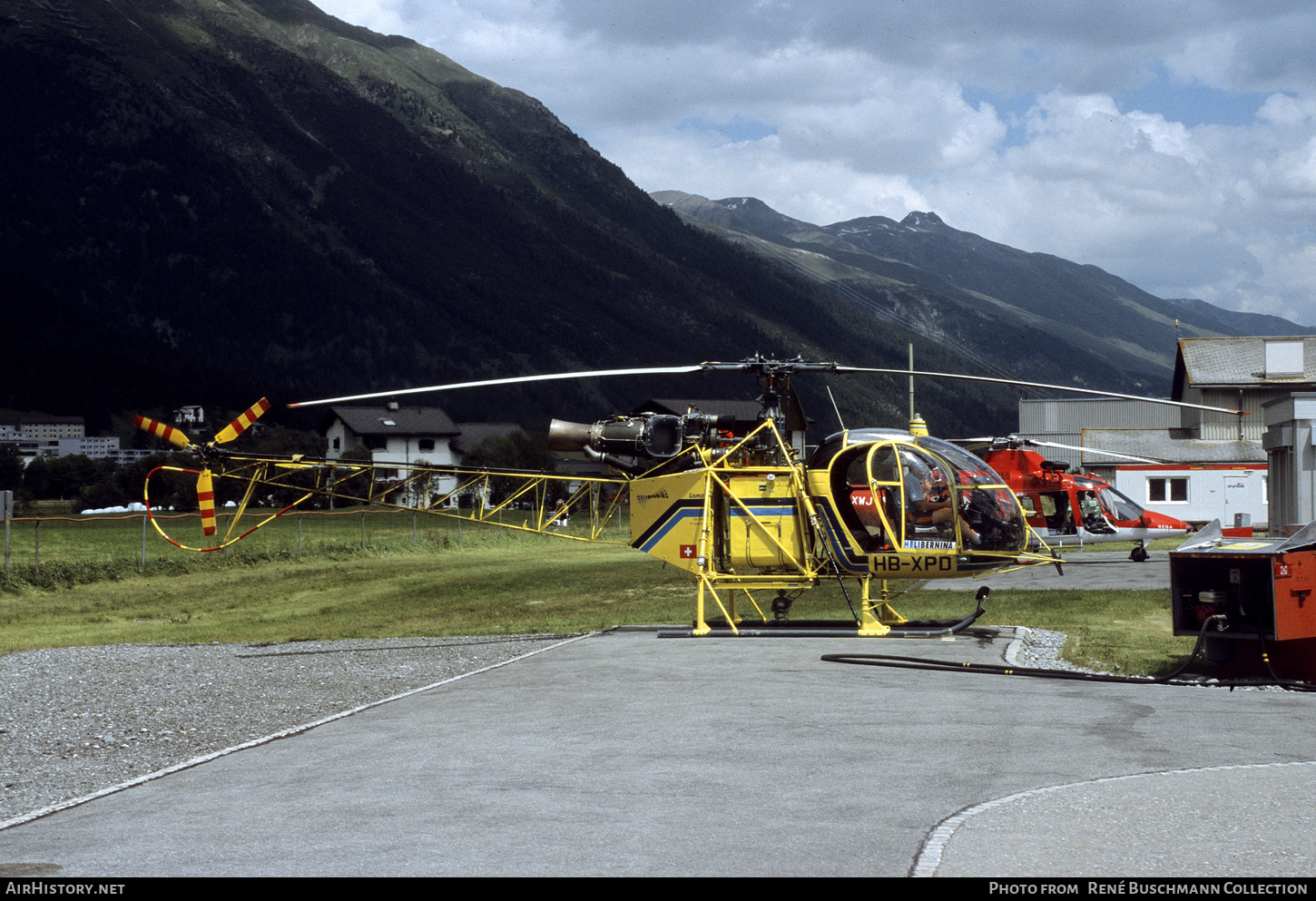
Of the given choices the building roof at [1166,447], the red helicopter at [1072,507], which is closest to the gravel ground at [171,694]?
the red helicopter at [1072,507]

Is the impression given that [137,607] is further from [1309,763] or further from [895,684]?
[1309,763]

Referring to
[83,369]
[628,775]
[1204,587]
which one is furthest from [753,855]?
[83,369]

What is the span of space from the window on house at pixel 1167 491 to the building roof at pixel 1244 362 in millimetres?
13363

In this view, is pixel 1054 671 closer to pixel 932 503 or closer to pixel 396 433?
pixel 932 503

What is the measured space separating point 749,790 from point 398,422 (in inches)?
4216

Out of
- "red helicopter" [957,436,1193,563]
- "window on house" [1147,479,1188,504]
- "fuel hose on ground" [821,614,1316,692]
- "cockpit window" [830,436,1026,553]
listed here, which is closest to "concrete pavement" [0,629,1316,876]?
"fuel hose on ground" [821,614,1316,692]

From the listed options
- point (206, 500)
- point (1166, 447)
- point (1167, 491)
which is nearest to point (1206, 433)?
point (1166, 447)

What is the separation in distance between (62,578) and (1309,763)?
30.2m

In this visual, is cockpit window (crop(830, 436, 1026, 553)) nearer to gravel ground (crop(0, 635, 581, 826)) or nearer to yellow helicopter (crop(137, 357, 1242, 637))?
yellow helicopter (crop(137, 357, 1242, 637))

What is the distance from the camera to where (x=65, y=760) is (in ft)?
33.3

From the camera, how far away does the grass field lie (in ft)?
65.5

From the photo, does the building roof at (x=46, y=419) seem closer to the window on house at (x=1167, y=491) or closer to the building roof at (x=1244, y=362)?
the building roof at (x=1244, y=362)

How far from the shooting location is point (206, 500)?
57.5ft

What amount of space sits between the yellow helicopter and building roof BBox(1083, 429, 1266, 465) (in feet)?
112
